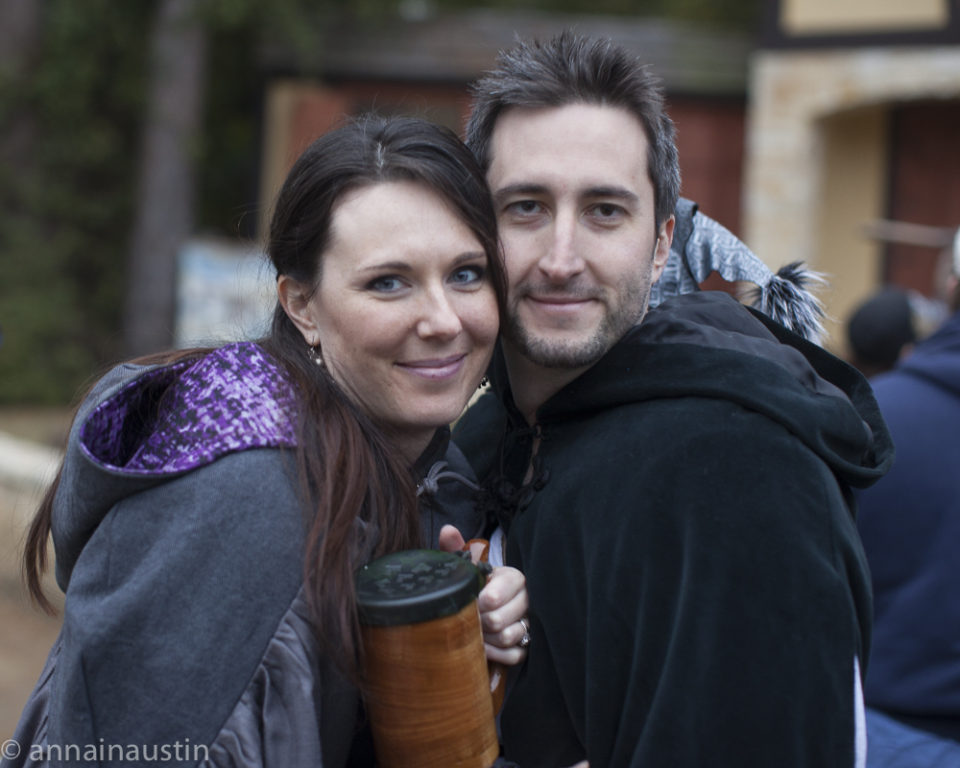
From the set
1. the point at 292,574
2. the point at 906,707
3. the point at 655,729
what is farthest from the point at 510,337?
the point at 906,707

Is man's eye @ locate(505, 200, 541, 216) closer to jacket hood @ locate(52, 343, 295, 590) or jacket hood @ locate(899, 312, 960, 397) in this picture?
jacket hood @ locate(52, 343, 295, 590)

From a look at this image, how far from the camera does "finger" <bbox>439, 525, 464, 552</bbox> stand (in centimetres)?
190

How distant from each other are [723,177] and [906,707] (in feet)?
25.4

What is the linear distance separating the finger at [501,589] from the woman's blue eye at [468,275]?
54 cm

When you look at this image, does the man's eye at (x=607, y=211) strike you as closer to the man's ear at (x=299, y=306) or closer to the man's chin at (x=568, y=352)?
the man's chin at (x=568, y=352)

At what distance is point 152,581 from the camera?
1580 millimetres

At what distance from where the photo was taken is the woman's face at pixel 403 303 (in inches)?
73.7

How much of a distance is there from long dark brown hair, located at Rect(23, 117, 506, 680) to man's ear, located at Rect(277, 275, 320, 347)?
15 millimetres

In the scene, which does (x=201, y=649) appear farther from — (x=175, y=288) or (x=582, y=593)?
(x=175, y=288)

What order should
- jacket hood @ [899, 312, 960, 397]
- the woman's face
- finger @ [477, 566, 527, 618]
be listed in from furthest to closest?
jacket hood @ [899, 312, 960, 397], the woman's face, finger @ [477, 566, 527, 618]

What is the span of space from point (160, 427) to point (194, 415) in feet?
0.27

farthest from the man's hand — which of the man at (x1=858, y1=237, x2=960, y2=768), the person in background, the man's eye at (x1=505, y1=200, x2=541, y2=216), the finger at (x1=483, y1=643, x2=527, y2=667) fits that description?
the person in background

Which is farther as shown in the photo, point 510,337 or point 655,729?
point 510,337

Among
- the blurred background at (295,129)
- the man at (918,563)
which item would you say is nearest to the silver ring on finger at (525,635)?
the man at (918,563)
